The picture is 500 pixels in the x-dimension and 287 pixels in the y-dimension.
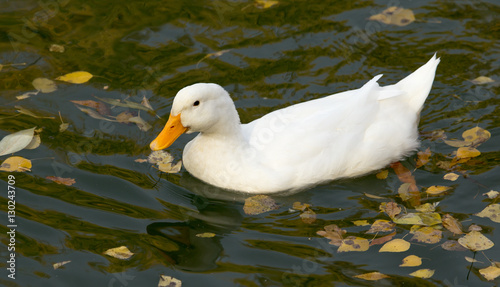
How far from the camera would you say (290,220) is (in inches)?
218

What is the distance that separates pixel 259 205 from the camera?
572 cm

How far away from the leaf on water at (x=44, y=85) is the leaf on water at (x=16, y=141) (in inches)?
33.0

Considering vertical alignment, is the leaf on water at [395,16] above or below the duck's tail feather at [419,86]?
above

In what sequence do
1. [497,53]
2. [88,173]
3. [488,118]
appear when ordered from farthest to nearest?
[497,53], [488,118], [88,173]

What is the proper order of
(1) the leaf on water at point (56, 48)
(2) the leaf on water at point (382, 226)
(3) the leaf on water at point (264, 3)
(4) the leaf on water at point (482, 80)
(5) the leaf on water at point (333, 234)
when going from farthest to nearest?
(3) the leaf on water at point (264, 3) < (1) the leaf on water at point (56, 48) < (4) the leaf on water at point (482, 80) < (2) the leaf on water at point (382, 226) < (5) the leaf on water at point (333, 234)

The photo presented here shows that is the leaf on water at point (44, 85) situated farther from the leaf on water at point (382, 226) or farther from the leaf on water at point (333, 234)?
the leaf on water at point (382, 226)

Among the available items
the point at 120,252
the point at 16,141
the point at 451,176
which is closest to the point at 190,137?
the point at 16,141

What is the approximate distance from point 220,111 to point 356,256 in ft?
5.68

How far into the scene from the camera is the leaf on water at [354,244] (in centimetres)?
514

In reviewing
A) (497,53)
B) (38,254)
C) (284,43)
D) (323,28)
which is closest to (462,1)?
(497,53)

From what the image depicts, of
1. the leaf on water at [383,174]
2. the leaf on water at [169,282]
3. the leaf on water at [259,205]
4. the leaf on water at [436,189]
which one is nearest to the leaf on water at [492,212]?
the leaf on water at [436,189]

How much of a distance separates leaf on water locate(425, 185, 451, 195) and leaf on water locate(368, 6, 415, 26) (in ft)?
9.82

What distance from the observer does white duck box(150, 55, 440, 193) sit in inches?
221

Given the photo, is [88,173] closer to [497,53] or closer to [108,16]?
[108,16]
